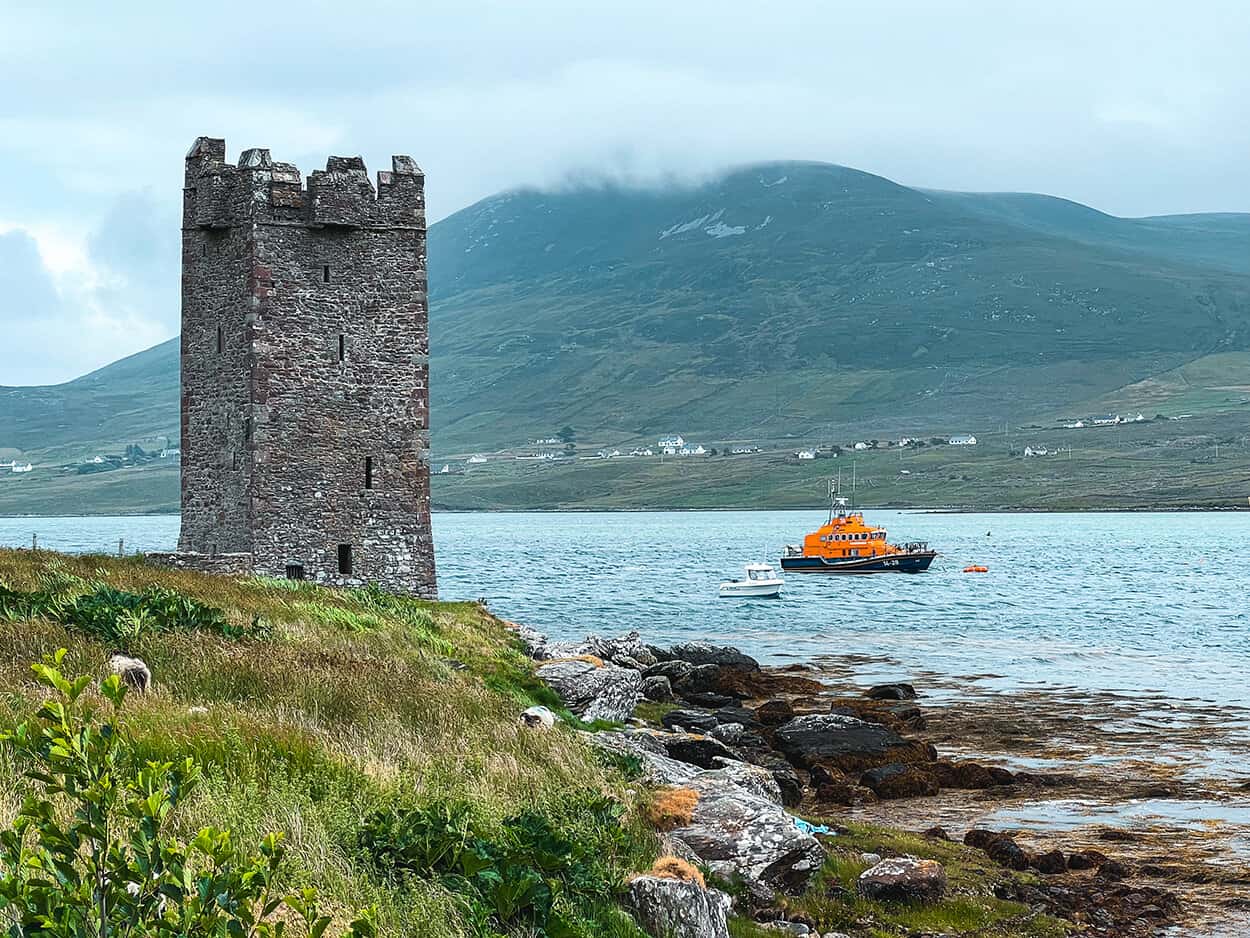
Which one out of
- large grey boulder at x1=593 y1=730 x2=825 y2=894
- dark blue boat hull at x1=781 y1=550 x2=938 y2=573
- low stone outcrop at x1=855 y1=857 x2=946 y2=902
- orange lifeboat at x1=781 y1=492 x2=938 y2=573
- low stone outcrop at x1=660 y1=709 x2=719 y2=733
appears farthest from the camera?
orange lifeboat at x1=781 y1=492 x2=938 y2=573

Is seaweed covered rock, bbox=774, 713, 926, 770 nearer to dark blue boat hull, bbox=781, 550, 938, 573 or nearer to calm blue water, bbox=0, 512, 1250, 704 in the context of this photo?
calm blue water, bbox=0, 512, 1250, 704

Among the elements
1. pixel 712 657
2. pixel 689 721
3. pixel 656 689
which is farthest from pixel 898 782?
pixel 712 657

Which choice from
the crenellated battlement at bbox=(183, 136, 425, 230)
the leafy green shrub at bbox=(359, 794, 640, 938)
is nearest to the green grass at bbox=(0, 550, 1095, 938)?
the leafy green shrub at bbox=(359, 794, 640, 938)

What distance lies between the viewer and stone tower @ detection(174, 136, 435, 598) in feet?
99.3

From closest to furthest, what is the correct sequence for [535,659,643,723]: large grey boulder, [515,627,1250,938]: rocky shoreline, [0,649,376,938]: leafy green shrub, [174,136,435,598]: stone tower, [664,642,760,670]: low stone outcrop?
[0,649,376,938]: leafy green shrub → [515,627,1250,938]: rocky shoreline → [535,659,643,723]: large grey boulder → [174,136,435,598]: stone tower → [664,642,760,670]: low stone outcrop

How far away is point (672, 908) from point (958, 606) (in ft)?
199

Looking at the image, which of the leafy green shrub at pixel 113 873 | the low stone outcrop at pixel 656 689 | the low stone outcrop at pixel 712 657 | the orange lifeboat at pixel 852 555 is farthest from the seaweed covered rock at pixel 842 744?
the orange lifeboat at pixel 852 555

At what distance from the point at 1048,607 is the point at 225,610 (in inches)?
2123

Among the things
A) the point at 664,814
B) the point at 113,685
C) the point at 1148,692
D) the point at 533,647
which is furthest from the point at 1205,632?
the point at 113,685

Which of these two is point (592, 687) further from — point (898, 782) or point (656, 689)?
point (656, 689)

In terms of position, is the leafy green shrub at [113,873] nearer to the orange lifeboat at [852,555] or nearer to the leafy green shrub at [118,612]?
the leafy green shrub at [118,612]

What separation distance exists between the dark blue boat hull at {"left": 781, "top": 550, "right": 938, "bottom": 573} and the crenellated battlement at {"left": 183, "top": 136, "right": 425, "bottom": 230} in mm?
67765

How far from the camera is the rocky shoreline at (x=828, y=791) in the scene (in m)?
13.3

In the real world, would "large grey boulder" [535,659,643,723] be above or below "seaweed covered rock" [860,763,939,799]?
above
